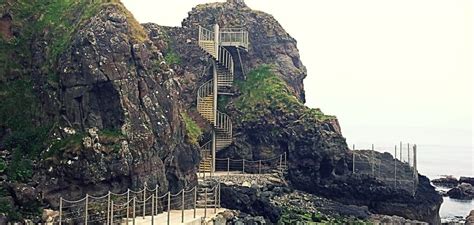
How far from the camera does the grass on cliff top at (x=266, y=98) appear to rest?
6794 centimetres

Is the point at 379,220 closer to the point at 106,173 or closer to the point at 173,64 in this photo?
the point at 106,173

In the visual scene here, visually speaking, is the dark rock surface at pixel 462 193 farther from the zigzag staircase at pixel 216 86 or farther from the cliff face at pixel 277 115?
the zigzag staircase at pixel 216 86

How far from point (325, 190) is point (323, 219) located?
10.8 metres

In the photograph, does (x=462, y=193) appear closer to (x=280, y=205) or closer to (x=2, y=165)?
(x=280, y=205)

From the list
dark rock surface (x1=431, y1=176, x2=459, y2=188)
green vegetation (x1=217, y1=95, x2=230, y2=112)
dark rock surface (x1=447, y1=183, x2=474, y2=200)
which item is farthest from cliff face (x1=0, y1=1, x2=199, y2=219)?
dark rock surface (x1=431, y1=176, x2=459, y2=188)

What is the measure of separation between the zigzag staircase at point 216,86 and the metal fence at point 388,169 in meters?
12.7

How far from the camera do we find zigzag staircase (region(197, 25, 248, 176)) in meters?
65.9

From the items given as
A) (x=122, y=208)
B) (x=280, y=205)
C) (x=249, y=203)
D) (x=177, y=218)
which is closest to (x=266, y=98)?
(x=280, y=205)

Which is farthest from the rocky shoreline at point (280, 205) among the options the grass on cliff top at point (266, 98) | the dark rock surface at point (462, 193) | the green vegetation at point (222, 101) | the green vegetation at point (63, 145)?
the dark rock surface at point (462, 193)

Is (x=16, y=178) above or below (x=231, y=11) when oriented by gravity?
below

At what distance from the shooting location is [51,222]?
36.1m

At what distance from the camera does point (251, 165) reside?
66688 millimetres

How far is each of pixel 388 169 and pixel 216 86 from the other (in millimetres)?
18098

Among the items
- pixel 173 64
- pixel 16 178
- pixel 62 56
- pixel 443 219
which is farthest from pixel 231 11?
pixel 16 178
